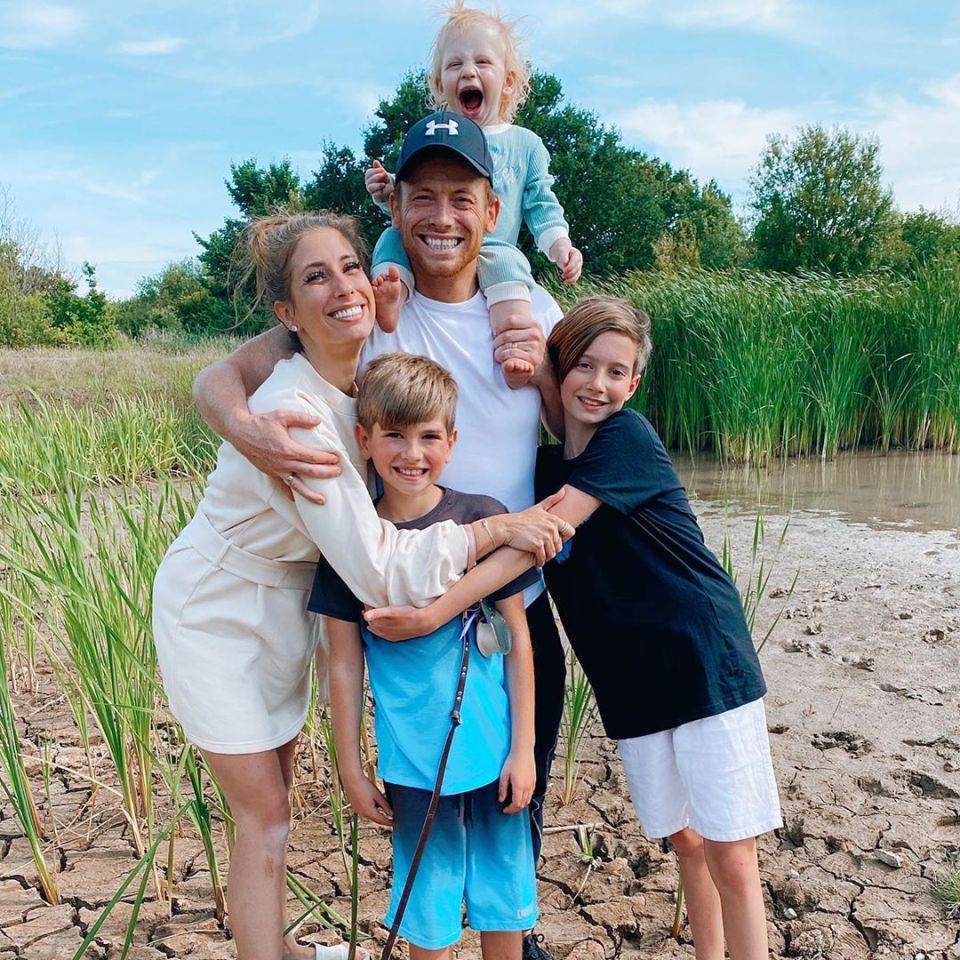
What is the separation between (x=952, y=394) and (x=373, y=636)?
9659 mm

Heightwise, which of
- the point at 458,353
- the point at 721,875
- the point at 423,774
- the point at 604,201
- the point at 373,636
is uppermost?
the point at 604,201

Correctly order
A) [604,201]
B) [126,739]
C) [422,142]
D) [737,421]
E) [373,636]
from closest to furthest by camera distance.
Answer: [373,636]
[422,142]
[126,739]
[737,421]
[604,201]

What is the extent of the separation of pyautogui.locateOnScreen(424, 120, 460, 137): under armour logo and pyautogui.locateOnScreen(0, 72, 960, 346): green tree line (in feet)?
60.8

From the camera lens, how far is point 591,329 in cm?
189

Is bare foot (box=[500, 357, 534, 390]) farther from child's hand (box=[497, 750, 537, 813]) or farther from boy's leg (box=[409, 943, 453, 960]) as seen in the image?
boy's leg (box=[409, 943, 453, 960])

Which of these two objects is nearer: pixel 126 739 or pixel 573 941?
pixel 573 941

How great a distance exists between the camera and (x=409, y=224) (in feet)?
6.35

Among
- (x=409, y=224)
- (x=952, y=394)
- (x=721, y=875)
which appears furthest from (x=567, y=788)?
(x=952, y=394)

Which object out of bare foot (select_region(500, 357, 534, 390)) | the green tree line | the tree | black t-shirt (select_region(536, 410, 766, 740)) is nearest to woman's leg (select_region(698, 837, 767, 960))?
black t-shirt (select_region(536, 410, 766, 740))

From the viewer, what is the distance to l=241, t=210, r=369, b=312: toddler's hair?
184 centimetres

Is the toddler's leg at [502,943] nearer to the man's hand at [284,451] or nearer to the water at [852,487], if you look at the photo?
the man's hand at [284,451]

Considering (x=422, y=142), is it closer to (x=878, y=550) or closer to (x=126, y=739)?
(x=126, y=739)

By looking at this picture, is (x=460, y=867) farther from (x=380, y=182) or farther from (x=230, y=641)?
(x=380, y=182)

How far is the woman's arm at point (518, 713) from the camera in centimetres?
166
